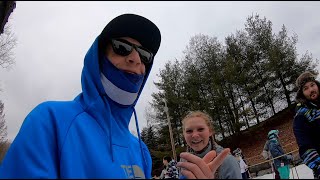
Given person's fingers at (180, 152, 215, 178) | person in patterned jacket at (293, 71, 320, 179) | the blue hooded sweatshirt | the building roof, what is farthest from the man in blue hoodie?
person in patterned jacket at (293, 71, 320, 179)

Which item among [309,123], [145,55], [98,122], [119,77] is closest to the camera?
[98,122]

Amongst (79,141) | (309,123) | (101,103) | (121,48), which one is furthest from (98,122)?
(309,123)

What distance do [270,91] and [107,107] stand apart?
32.3 meters

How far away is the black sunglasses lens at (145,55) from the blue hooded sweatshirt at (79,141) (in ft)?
0.82

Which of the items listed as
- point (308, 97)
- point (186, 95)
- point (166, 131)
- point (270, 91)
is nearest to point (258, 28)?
point (270, 91)

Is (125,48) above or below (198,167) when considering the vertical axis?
above

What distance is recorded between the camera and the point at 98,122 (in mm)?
1446

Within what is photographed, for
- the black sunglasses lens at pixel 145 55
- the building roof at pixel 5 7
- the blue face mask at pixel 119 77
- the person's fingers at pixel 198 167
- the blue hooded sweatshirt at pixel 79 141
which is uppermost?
the building roof at pixel 5 7

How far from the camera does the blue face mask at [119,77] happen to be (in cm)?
162

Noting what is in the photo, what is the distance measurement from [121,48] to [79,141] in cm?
63

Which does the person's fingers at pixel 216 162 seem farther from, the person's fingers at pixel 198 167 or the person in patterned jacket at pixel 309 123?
the person in patterned jacket at pixel 309 123

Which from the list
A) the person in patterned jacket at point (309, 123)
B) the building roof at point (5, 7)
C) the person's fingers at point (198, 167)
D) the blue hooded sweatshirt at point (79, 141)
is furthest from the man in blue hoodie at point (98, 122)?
the person in patterned jacket at point (309, 123)

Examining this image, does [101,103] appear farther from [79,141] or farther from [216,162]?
[216,162]

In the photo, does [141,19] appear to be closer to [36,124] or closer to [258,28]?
[36,124]
